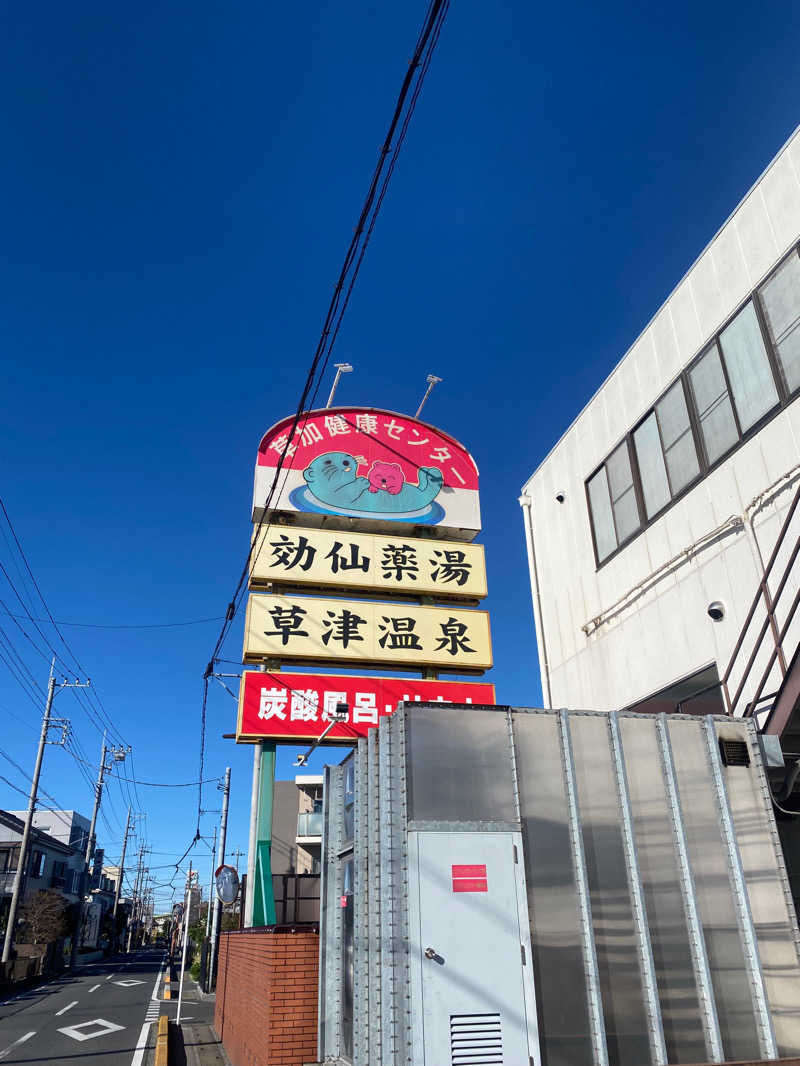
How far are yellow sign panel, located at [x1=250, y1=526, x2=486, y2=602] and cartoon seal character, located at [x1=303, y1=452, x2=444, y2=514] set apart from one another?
82cm

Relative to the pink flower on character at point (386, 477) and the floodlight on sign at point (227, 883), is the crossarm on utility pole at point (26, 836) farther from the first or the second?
the pink flower on character at point (386, 477)

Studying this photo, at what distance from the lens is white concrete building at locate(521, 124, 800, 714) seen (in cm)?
1068

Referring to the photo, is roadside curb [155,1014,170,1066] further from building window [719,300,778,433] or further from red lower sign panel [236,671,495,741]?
building window [719,300,778,433]

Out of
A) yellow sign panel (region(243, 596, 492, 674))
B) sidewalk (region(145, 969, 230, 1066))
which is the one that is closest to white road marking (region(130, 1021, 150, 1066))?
sidewalk (region(145, 969, 230, 1066))

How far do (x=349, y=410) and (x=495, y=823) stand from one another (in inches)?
561

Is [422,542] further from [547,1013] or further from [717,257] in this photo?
[547,1013]

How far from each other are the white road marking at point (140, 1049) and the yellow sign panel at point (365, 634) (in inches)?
323

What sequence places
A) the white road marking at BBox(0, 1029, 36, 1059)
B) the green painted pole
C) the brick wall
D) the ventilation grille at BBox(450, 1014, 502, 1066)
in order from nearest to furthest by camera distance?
the ventilation grille at BBox(450, 1014, 502, 1066) < the brick wall < the green painted pole < the white road marking at BBox(0, 1029, 36, 1059)

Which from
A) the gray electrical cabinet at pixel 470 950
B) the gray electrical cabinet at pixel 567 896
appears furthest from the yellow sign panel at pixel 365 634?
the gray electrical cabinet at pixel 470 950

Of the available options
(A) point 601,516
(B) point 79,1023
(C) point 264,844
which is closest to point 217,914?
(B) point 79,1023

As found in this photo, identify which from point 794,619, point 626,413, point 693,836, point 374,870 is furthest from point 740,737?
point 626,413

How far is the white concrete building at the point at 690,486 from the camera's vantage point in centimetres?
1068

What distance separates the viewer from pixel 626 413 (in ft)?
48.7

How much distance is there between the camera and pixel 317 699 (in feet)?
53.0
